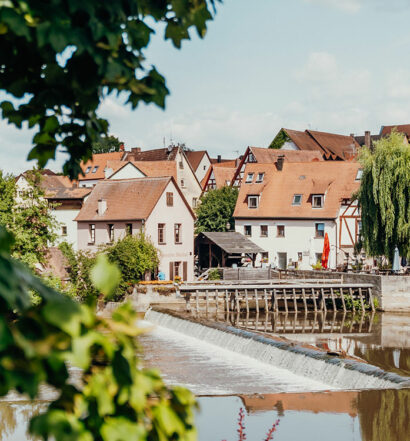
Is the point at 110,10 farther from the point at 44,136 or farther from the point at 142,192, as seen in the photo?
the point at 142,192

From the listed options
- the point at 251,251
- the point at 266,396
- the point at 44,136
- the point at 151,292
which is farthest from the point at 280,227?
the point at 44,136

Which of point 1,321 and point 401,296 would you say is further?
point 401,296

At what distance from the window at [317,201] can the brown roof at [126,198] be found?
35.0ft

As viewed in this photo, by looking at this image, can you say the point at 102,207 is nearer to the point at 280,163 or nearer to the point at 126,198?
the point at 126,198

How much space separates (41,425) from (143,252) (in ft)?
135

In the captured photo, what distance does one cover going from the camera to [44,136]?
387cm

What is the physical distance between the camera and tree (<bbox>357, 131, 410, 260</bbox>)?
4072 centimetres

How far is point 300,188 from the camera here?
189 feet

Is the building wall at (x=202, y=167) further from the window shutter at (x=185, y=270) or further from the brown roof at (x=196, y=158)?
A: the window shutter at (x=185, y=270)

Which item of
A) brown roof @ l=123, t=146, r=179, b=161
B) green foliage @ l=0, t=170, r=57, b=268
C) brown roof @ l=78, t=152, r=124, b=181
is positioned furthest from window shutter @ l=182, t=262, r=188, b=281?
brown roof @ l=78, t=152, r=124, b=181

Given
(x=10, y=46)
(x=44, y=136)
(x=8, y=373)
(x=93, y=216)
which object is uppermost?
(x=93, y=216)

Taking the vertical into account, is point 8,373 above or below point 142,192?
below

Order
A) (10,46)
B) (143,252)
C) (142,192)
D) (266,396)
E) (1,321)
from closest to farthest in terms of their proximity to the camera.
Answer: (1,321) → (10,46) → (266,396) → (143,252) → (142,192)

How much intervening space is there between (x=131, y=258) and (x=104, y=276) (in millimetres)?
39997
